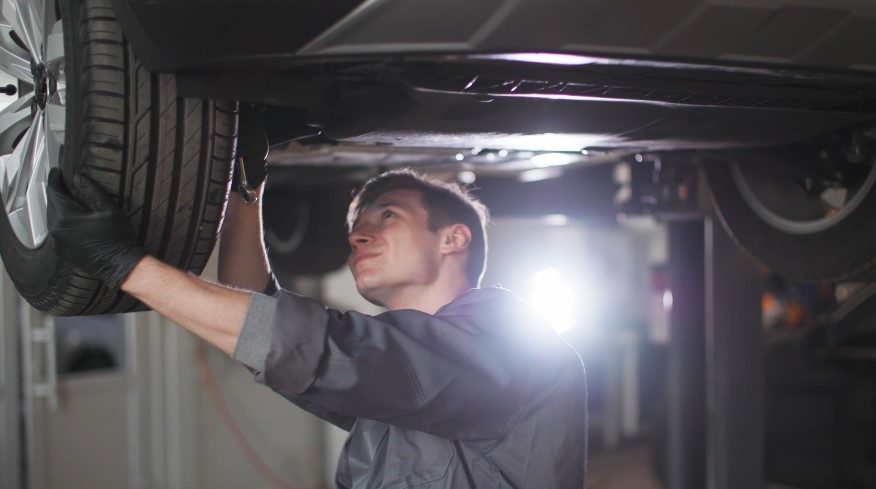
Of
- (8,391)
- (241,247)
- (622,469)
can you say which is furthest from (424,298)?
(622,469)

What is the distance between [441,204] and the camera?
150cm

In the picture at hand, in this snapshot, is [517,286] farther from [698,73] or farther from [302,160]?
[698,73]

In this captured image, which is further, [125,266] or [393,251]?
[393,251]

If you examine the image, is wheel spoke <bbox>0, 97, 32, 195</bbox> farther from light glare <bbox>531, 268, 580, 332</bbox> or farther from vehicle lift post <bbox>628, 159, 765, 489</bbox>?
light glare <bbox>531, 268, 580, 332</bbox>

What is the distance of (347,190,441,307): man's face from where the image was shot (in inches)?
54.4

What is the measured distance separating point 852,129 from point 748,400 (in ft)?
2.99

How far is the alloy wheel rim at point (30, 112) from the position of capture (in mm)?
1108

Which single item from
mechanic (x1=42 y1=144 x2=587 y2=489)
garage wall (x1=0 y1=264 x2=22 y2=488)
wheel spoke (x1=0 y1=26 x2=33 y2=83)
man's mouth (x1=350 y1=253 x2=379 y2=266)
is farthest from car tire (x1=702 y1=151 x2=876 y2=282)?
garage wall (x1=0 y1=264 x2=22 y2=488)

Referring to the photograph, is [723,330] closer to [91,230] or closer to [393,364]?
[393,364]

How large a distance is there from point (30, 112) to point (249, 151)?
360mm

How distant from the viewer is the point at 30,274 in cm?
118

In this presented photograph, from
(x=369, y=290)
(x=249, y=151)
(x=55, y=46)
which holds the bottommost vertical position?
(x=369, y=290)

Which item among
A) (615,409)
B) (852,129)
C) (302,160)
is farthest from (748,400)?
(615,409)

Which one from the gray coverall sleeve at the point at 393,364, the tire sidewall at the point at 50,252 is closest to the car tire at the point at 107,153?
the tire sidewall at the point at 50,252
